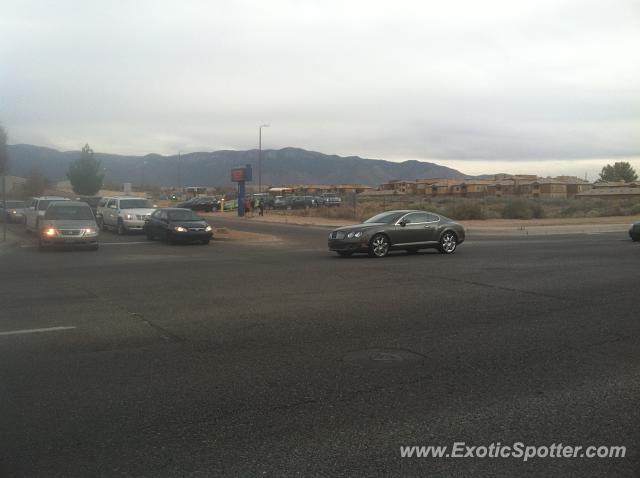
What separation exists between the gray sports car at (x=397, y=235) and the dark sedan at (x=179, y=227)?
7.30 m

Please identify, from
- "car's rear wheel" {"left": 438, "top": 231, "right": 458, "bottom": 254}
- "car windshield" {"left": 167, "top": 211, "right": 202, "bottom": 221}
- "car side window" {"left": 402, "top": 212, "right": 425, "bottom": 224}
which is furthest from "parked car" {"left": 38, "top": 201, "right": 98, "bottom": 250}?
"car's rear wheel" {"left": 438, "top": 231, "right": 458, "bottom": 254}

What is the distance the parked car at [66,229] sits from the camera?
2045 centimetres

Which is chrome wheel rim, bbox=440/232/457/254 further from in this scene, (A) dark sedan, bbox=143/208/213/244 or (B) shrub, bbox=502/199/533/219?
→ (B) shrub, bbox=502/199/533/219

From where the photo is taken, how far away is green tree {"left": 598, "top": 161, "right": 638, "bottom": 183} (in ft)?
421

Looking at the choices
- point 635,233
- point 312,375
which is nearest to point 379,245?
point 635,233

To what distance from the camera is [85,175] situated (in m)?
75.0

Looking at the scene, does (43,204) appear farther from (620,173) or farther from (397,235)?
(620,173)

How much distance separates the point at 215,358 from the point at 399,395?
2.28 m

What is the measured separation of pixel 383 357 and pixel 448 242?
1292 centimetres

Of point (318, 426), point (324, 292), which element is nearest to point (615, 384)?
point (318, 426)

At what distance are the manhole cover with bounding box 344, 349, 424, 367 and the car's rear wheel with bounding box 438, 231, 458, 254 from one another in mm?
12389

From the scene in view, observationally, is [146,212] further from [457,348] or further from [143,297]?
[457,348]

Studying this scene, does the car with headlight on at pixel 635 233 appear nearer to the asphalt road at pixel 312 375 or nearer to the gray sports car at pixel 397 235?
the gray sports car at pixel 397 235

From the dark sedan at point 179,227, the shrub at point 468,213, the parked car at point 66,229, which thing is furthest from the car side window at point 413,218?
the shrub at point 468,213
